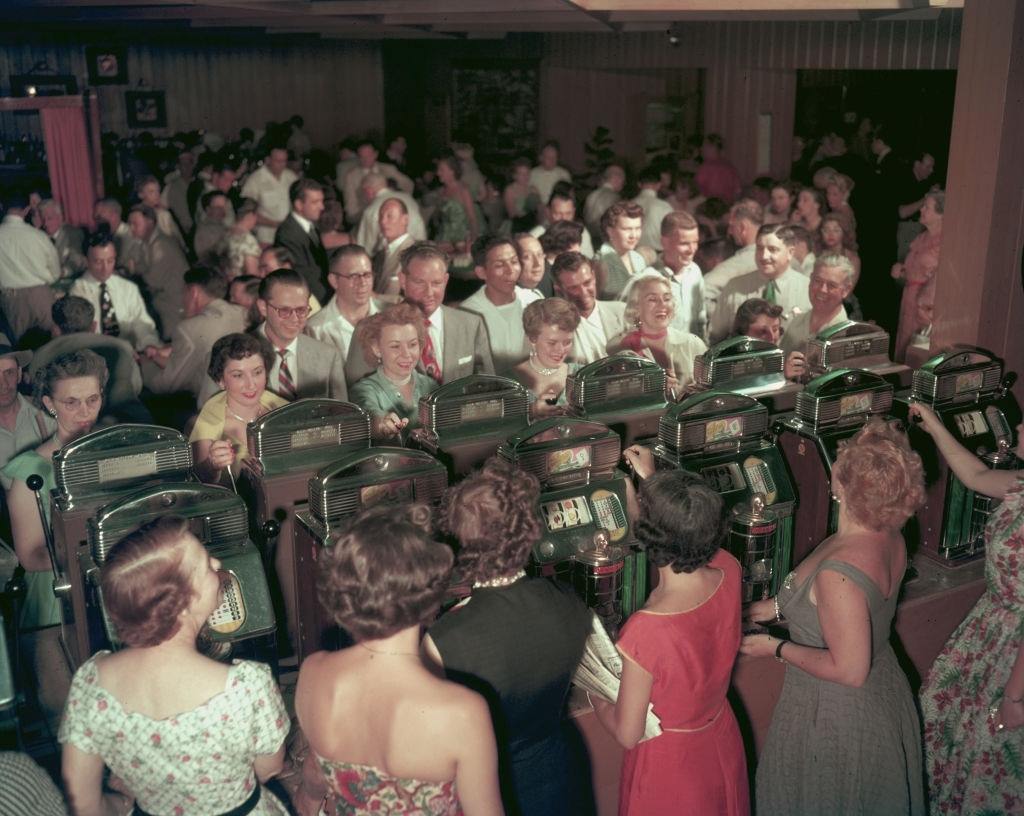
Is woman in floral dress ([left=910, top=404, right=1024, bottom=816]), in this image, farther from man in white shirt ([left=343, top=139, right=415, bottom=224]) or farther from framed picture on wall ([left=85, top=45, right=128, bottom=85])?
framed picture on wall ([left=85, top=45, right=128, bottom=85])

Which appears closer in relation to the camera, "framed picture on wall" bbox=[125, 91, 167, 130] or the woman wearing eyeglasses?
the woman wearing eyeglasses

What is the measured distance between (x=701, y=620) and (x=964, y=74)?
2.74 m

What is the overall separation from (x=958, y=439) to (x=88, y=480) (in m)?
2.91

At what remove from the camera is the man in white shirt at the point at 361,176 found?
10.1 metres

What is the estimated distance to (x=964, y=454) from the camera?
359 centimetres

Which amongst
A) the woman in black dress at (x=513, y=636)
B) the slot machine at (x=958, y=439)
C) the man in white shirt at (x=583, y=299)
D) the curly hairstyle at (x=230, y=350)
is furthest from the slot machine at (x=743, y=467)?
the man in white shirt at (x=583, y=299)

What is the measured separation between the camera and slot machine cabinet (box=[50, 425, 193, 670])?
2.75 meters

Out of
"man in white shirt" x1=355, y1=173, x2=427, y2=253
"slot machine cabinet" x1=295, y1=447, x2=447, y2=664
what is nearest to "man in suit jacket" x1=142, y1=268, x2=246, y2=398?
"man in white shirt" x1=355, y1=173, x2=427, y2=253

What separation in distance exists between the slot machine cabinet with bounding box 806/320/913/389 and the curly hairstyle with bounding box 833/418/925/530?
4.37 feet

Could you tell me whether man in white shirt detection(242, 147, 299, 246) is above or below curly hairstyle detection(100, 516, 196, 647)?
above

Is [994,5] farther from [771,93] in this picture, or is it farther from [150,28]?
[150,28]

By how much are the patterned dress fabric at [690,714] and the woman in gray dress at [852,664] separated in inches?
8.8

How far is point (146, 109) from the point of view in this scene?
13523 millimetres

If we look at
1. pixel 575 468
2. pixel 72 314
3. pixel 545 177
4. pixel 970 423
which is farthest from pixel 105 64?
pixel 970 423
